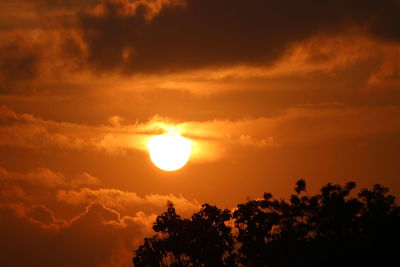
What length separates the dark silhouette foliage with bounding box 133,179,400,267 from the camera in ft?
249

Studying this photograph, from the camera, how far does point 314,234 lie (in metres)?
79.6

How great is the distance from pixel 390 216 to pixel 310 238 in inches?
322

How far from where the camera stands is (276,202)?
8519 cm

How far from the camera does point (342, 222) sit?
79.4m

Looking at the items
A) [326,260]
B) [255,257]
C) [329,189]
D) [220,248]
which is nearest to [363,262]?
[326,260]

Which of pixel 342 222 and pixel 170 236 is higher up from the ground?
pixel 170 236

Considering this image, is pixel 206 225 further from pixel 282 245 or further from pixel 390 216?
pixel 390 216

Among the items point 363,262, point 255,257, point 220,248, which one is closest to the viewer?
point 363,262

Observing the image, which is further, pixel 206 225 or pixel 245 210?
pixel 206 225

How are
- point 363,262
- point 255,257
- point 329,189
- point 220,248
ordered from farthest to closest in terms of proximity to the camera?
point 220,248, point 255,257, point 329,189, point 363,262

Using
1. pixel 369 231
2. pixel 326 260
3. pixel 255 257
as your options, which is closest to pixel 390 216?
pixel 369 231

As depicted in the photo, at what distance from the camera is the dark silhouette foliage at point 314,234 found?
75750 mm

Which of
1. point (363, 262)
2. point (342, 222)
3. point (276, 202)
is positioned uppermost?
point (276, 202)

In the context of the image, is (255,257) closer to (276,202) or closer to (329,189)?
(276,202)
